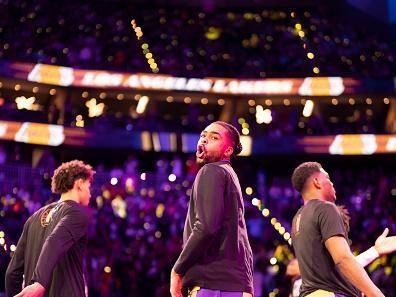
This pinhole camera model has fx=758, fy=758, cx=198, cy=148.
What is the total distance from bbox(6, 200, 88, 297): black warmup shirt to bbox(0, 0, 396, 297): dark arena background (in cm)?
1323

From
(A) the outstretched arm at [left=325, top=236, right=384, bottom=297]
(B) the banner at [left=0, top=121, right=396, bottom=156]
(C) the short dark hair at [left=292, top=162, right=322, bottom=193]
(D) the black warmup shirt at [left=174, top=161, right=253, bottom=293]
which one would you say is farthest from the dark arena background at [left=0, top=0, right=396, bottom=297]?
(D) the black warmup shirt at [left=174, top=161, right=253, bottom=293]

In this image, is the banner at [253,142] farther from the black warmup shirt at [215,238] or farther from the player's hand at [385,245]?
the black warmup shirt at [215,238]

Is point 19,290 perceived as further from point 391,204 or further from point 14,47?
point 14,47

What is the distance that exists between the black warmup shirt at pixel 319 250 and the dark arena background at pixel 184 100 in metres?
13.7

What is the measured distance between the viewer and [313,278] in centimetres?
477

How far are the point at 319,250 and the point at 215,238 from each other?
0.78 metres

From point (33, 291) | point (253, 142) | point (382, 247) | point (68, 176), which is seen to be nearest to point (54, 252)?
point (33, 291)

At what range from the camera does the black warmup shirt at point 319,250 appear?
4699 mm

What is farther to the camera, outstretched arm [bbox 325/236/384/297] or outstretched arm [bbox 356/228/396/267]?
outstretched arm [bbox 356/228/396/267]

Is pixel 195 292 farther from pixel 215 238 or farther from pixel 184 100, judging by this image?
pixel 184 100

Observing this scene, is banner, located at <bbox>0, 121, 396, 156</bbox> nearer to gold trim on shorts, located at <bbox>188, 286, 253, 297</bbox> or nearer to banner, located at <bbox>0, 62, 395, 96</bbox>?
banner, located at <bbox>0, 62, 395, 96</bbox>

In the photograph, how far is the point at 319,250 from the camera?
4762 millimetres

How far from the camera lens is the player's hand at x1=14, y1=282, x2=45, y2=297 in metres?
4.66

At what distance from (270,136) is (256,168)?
7.65 ft
